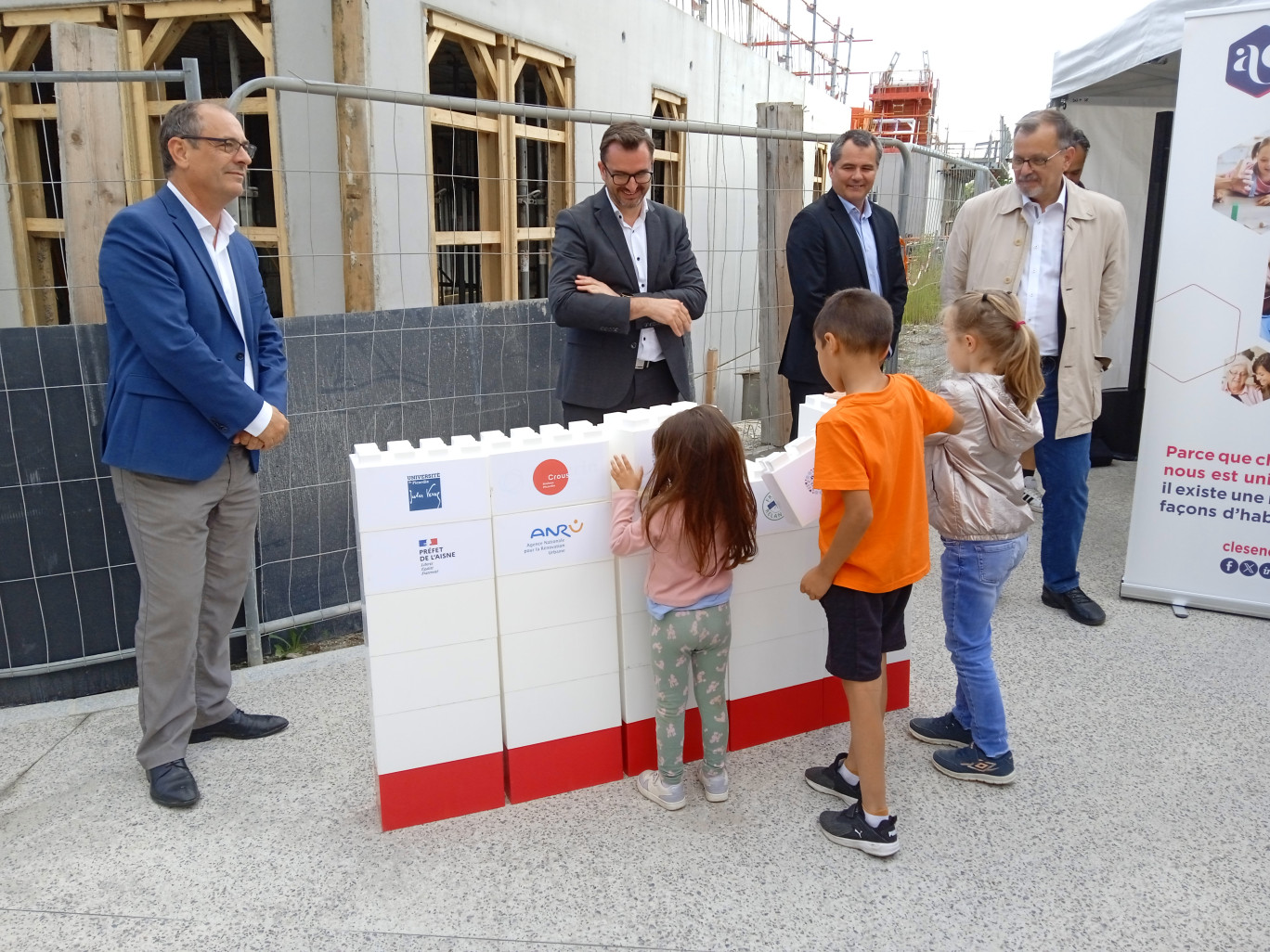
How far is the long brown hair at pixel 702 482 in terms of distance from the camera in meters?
2.51

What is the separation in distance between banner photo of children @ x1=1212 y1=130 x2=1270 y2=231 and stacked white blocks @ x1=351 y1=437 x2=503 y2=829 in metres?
3.44

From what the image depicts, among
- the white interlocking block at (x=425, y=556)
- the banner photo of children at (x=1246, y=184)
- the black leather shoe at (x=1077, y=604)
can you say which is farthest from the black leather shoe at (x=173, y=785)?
the banner photo of children at (x=1246, y=184)

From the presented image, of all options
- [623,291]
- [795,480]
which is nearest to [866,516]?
[795,480]

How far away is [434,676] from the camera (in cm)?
269

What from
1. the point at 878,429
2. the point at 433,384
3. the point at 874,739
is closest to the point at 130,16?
the point at 433,384

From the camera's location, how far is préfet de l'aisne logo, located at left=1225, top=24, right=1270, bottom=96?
3.95m

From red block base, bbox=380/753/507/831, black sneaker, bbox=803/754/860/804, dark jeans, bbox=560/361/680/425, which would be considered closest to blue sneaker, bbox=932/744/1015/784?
black sneaker, bbox=803/754/860/804

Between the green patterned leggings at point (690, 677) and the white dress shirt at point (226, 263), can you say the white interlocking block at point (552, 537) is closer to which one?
the green patterned leggings at point (690, 677)

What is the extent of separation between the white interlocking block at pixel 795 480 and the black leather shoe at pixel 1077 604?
206 centimetres

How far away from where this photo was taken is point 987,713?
2977mm

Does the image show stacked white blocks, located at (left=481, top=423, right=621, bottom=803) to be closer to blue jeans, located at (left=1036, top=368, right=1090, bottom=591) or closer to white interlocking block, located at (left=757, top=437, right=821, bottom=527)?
white interlocking block, located at (left=757, top=437, right=821, bottom=527)

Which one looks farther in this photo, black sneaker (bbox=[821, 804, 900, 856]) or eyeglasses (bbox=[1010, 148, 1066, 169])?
eyeglasses (bbox=[1010, 148, 1066, 169])

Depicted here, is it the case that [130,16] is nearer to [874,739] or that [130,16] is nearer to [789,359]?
[789,359]

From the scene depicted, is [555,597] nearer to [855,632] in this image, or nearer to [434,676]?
[434,676]
